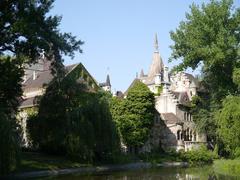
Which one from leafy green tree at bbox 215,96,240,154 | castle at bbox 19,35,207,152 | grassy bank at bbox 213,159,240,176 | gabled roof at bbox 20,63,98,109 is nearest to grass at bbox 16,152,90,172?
grassy bank at bbox 213,159,240,176

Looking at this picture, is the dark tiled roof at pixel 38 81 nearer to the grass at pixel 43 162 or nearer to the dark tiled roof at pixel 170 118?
the dark tiled roof at pixel 170 118

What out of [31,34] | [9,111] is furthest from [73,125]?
[31,34]

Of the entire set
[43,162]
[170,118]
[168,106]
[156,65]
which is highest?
[156,65]

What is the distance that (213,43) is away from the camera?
4762 centimetres

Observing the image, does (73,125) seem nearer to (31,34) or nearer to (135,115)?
(31,34)

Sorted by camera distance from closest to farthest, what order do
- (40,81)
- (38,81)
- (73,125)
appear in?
A: (73,125) < (40,81) < (38,81)

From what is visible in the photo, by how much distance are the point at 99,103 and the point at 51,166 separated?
836 centimetres

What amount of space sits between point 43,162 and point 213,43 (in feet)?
75.9

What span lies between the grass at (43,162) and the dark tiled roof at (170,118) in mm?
31131

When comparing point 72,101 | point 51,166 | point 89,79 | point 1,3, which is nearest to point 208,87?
point 89,79

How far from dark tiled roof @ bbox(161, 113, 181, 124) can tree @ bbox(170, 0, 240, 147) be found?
14.7 meters

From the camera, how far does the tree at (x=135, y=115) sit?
186 feet

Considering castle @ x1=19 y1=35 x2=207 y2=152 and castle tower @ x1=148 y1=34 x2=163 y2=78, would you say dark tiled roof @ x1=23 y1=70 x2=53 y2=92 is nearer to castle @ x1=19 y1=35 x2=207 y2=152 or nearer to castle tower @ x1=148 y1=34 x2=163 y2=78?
castle @ x1=19 y1=35 x2=207 y2=152

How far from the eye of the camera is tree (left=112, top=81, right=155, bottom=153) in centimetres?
5672
